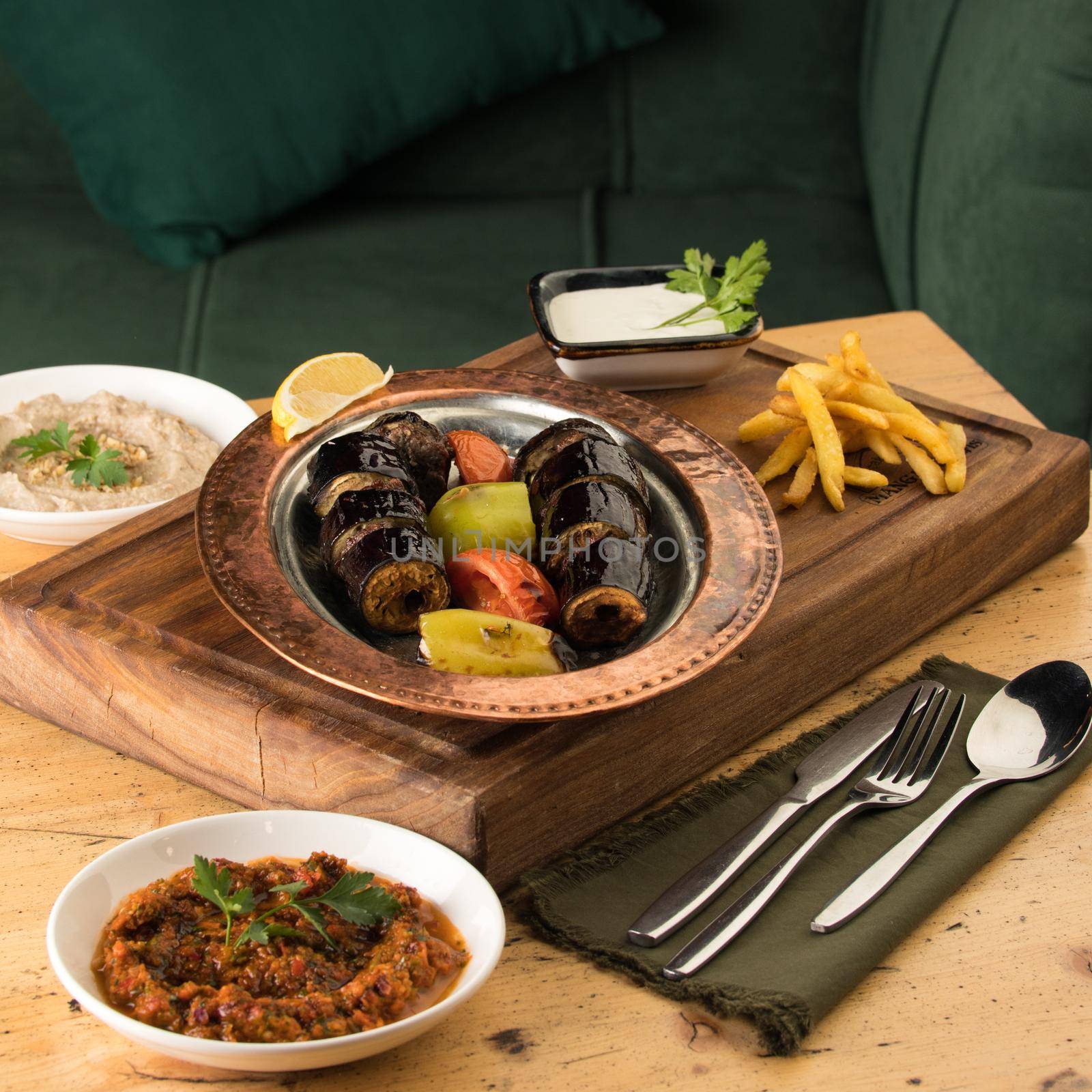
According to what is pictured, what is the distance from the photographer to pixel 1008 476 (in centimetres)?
193

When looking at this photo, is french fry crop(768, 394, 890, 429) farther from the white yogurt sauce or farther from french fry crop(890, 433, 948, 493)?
the white yogurt sauce

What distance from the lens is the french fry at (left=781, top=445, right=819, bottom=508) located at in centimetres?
181

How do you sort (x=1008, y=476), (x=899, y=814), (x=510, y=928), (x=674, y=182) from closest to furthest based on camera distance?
(x=510, y=928) < (x=899, y=814) < (x=1008, y=476) < (x=674, y=182)

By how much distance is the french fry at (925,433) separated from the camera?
1.85 meters

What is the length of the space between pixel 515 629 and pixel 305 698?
0.24 meters

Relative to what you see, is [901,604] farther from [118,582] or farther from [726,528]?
[118,582]

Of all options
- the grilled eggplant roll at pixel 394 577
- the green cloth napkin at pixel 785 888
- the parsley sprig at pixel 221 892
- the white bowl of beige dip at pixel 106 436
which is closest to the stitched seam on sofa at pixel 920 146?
the white bowl of beige dip at pixel 106 436

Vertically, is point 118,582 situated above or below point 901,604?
above

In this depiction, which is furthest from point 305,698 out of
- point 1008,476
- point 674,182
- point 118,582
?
point 674,182

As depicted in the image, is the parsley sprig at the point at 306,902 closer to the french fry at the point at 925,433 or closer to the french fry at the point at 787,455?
the french fry at the point at 787,455

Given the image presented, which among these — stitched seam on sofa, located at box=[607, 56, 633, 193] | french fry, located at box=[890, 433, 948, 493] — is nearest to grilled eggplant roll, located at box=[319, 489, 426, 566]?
french fry, located at box=[890, 433, 948, 493]

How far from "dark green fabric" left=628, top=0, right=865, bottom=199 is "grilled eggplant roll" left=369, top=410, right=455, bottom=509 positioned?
7.34ft

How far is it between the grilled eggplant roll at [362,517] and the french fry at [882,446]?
73cm

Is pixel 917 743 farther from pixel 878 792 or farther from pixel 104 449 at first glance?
pixel 104 449
